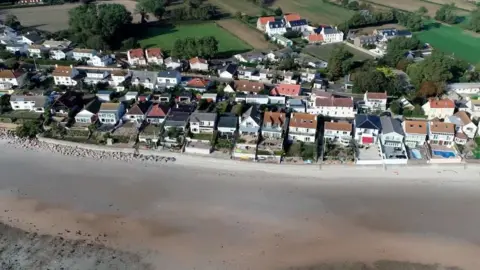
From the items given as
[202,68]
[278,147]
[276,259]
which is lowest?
[276,259]

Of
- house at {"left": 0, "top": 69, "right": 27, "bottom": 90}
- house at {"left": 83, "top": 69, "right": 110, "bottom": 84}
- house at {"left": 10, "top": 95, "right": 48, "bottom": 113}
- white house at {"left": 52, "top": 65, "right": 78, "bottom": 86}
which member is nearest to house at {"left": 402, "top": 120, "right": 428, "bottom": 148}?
house at {"left": 83, "top": 69, "right": 110, "bottom": 84}

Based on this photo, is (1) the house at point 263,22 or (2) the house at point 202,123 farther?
(1) the house at point 263,22

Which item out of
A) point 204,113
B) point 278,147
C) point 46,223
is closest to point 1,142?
point 46,223

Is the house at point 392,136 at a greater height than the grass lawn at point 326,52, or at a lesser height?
lesser

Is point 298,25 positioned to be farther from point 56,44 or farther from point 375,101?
point 56,44

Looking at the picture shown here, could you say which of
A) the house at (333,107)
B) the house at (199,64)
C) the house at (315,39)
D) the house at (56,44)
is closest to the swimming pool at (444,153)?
the house at (333,107)

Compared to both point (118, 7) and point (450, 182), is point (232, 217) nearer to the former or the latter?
point (450, 182)

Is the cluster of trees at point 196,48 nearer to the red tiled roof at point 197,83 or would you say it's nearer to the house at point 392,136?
the red tiled roof at point 197,83
